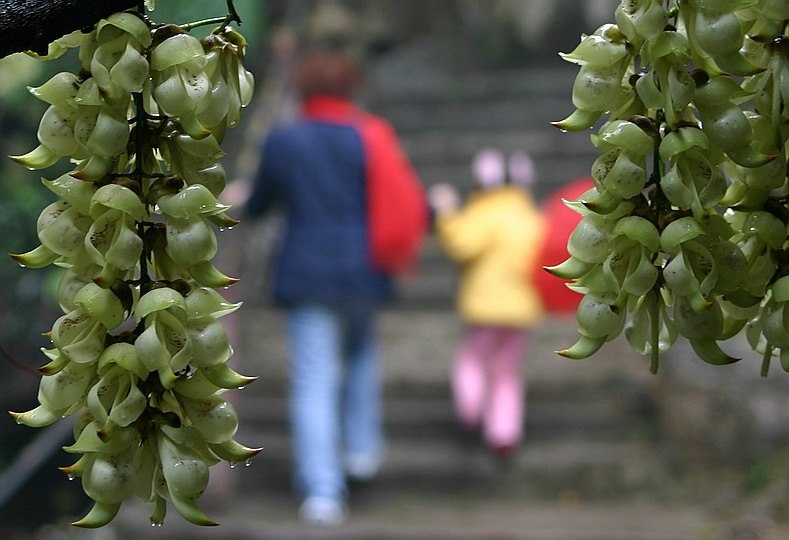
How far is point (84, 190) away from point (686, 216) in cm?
40

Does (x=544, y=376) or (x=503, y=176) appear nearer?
(x=503, y=176)

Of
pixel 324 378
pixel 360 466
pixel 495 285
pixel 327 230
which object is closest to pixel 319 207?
pixel 327 230

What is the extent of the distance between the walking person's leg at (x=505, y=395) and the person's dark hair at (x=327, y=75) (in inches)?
49.3

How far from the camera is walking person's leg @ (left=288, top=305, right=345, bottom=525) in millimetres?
3557

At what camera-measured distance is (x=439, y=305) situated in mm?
5371

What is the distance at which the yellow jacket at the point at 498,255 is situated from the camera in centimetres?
399

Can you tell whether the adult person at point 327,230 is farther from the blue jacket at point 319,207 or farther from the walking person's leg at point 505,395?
the walking person's leg at point 505,395

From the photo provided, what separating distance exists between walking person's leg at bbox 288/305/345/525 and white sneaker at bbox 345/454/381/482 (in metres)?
0.20

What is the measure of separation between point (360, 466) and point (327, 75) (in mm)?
1551

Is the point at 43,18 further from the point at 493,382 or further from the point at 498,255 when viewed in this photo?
the point at 493,382

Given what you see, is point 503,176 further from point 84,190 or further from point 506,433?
point 84,190

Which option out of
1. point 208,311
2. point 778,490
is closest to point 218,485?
point 778,490

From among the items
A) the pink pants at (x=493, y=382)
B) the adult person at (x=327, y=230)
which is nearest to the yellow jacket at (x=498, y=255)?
the pink pants at (x=493, y=382)

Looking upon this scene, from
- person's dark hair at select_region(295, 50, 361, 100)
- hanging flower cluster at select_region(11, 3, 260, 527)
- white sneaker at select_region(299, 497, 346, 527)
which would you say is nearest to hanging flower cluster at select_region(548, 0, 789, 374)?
hanging flower cluster at select_region(11, 3, 260, 527)
